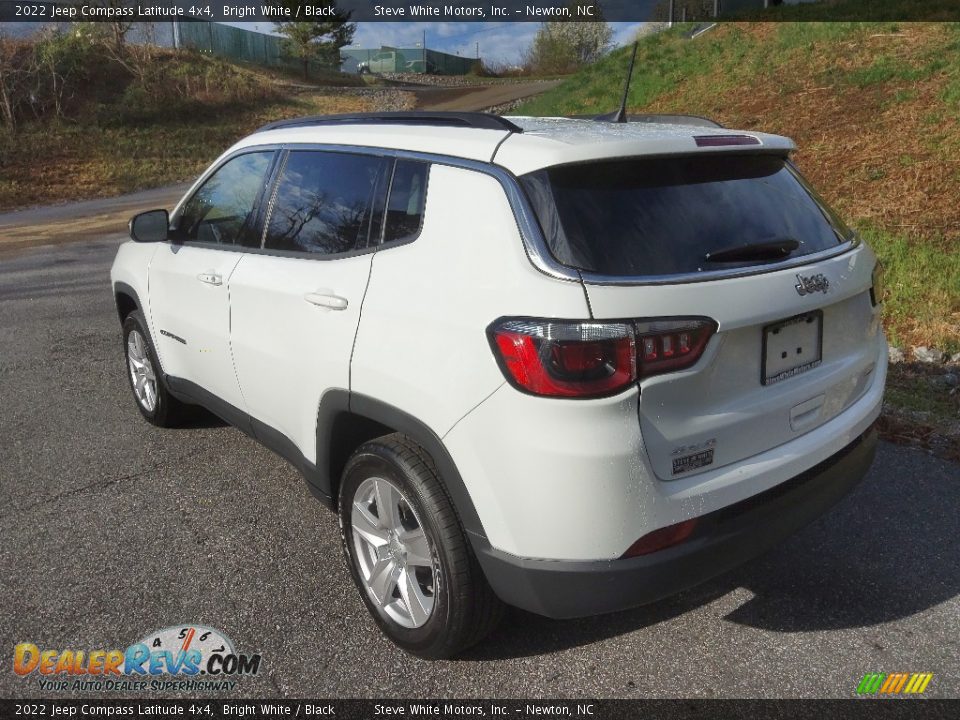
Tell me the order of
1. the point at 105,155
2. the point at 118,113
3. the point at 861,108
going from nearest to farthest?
the point at 861,108 < the point at 105,155 < the point at 118,113

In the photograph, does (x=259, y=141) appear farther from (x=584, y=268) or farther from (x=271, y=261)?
(x=584, y=268)

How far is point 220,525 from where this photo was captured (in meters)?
3.83

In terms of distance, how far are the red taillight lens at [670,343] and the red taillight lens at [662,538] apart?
46 centimetres

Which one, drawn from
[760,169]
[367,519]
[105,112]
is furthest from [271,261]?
[105,112]

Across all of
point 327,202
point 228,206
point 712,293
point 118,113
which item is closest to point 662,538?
point 712,293

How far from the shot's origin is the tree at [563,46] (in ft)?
193

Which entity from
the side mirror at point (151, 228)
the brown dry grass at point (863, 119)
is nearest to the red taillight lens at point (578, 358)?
the side mirror at point (151, 228)

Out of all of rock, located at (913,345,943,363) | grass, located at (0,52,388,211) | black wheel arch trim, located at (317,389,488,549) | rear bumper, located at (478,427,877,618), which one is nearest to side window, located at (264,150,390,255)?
black wheel arch trim, located at (317,389,488,549)

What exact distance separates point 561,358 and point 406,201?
3.11ft

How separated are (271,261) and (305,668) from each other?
1.60 metres

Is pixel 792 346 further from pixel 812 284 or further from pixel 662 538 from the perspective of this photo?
pixel 662 538

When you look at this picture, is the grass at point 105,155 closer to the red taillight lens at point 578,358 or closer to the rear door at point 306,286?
the rear door at point 306,286

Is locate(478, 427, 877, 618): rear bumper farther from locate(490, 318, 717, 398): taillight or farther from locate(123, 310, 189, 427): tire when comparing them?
locate(123, 310, 189, 427): tire

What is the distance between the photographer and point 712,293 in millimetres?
2367
